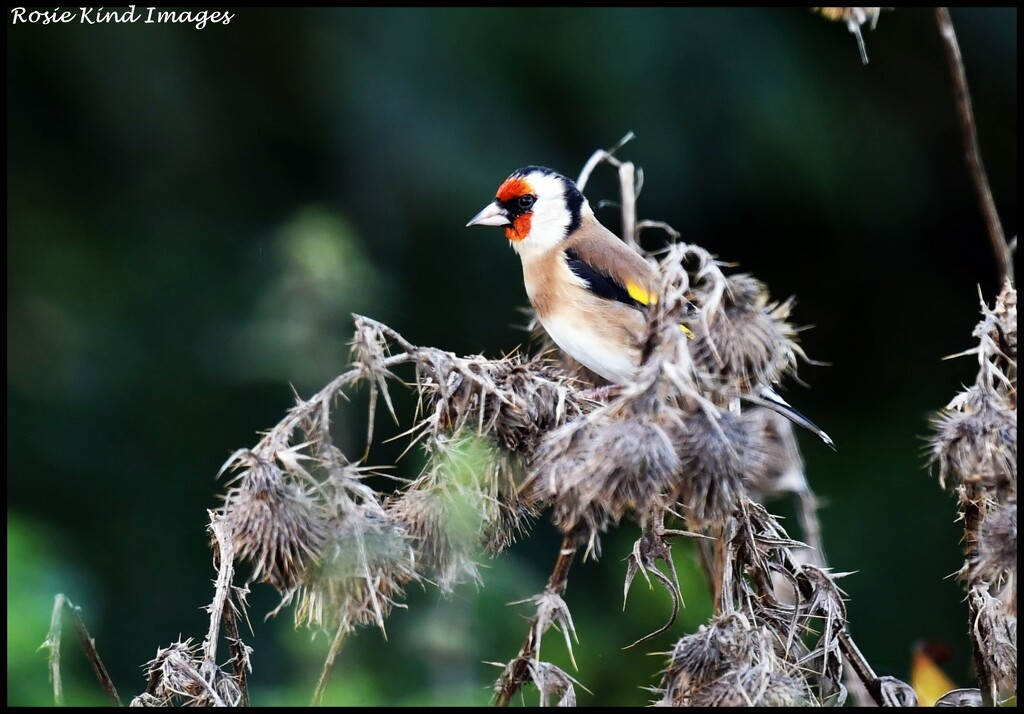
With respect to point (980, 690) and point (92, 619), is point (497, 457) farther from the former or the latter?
point (92, 619)

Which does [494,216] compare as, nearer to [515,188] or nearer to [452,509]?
[515,188]

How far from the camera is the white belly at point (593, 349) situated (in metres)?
3.03

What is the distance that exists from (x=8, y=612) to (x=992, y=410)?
2.12m

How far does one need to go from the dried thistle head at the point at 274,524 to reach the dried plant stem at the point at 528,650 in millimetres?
347

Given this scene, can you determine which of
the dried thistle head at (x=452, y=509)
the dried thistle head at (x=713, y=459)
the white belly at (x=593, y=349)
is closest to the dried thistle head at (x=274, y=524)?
the dried thistle head at (x=452, y=509)

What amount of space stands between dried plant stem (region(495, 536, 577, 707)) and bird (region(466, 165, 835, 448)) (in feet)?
3.77

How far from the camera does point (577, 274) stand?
334cm

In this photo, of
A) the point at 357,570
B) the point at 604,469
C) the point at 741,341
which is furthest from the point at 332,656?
the point at 741,341

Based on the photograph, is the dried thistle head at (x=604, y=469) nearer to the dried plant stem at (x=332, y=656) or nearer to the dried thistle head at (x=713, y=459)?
the dried thistle head at (x=713, y=459)

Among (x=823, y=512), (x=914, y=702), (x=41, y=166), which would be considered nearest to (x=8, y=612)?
(x=914, y=702)

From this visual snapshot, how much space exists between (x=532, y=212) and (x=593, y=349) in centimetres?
72

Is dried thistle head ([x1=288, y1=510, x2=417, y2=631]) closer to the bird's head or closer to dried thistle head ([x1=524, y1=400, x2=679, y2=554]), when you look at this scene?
dried thistle head ([x1=524, y1=400, x2=679, y2=554])

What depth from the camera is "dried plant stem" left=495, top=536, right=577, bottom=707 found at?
1651 mm

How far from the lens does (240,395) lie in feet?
17.3
